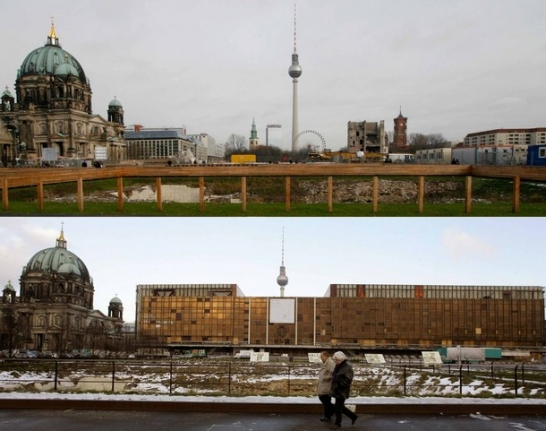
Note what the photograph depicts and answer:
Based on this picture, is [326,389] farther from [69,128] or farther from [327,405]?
[69,128]

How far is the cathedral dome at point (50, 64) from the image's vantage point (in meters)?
88.2

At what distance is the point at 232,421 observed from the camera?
8836 millimetres

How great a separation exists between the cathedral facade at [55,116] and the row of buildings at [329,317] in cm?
2287

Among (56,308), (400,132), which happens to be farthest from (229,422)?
(400,132)

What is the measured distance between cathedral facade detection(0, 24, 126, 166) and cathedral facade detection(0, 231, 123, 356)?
18805 mm

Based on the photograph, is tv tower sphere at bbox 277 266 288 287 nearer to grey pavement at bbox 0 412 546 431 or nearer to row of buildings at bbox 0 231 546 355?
row of buildings at bbox 0 231 546 355

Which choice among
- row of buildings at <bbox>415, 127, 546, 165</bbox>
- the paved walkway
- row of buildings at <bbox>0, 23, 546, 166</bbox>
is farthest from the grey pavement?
row of buildings at <bbox>0, 23, 546, 166</bbox>

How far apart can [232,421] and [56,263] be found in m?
95.0

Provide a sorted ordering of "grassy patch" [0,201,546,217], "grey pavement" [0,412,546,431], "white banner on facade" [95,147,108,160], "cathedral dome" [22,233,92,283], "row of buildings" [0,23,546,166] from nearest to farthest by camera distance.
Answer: "grey pavement" [0,412,546,431] < "grassy patch" [0,201,546,217] < "white banner on facade" [95,147,108,160] < "row of buildings" [0,23,546,166] < "cathedral dome" [22,233,92,283]

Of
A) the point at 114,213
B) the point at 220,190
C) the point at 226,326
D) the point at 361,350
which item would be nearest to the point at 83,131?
the point at 226,326

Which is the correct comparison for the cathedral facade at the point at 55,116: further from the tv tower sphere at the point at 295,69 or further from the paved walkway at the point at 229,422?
the tv tower sphere at the point at 295,69

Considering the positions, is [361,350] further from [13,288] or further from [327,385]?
[327,385]

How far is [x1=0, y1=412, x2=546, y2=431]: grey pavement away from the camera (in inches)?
330

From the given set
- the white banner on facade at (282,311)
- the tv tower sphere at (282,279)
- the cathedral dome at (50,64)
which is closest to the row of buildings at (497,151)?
the white banner on facade at (282,311)
